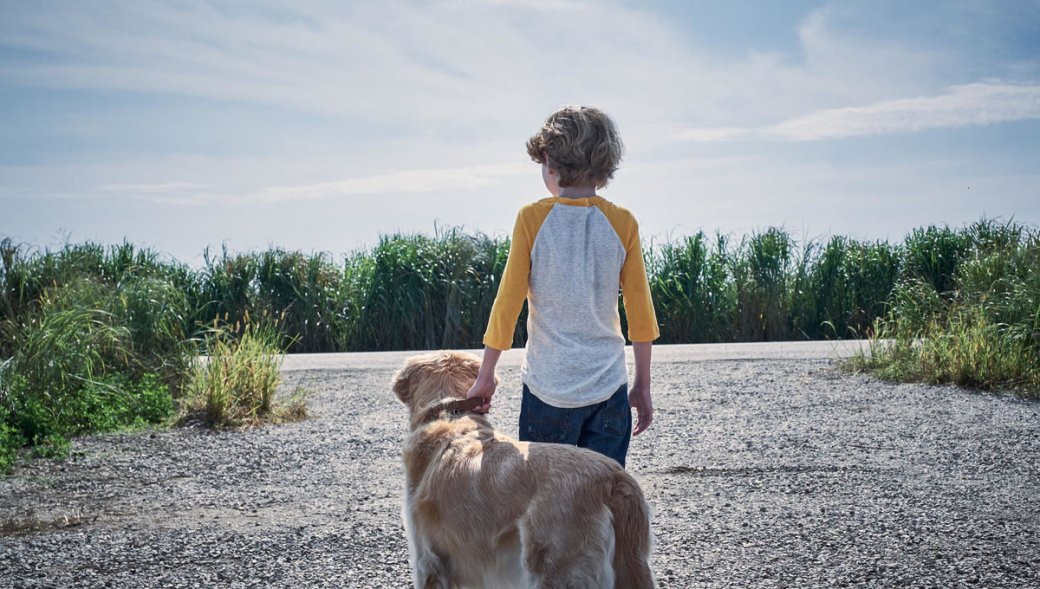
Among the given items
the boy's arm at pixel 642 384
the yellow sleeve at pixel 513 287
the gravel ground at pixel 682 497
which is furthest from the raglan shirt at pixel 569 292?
the gravel ground at pixel 682 497

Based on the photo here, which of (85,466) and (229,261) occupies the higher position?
(229,261)

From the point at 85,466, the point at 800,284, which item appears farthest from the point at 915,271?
the point at 85,466

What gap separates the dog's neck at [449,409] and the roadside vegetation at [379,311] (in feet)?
17.6

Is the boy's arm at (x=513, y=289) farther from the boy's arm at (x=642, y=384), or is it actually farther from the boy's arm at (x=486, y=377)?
the boy's arm at (x=642, y=384)

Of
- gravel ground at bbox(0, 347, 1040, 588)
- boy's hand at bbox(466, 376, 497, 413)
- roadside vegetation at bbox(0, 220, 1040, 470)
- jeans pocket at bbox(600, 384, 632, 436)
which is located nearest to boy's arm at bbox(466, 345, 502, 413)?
boy's hand at bbox(466, 376, 497, 413)

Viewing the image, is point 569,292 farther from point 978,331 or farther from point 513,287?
point 978,331

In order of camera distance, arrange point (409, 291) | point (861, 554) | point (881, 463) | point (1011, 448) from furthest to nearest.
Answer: point (409, 291)
point (1011, 448)
point (881, 463)
point (861, 554)

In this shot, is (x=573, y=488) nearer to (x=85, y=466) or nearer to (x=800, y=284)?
(x=85, y=466)

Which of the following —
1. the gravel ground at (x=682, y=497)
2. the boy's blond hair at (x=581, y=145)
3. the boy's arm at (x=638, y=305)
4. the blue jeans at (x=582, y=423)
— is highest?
the boy's blond hair at (x=581, y=145)

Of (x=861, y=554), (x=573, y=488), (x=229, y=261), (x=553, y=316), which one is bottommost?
(x=861, y=554)

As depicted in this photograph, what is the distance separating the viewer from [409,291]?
1541 centimetres

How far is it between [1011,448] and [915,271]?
31.4 ft

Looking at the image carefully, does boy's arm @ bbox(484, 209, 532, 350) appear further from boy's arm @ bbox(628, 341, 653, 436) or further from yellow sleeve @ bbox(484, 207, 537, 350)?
boy's arm @ bbox(628, 341, 653, 436)

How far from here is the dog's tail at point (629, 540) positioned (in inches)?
107
